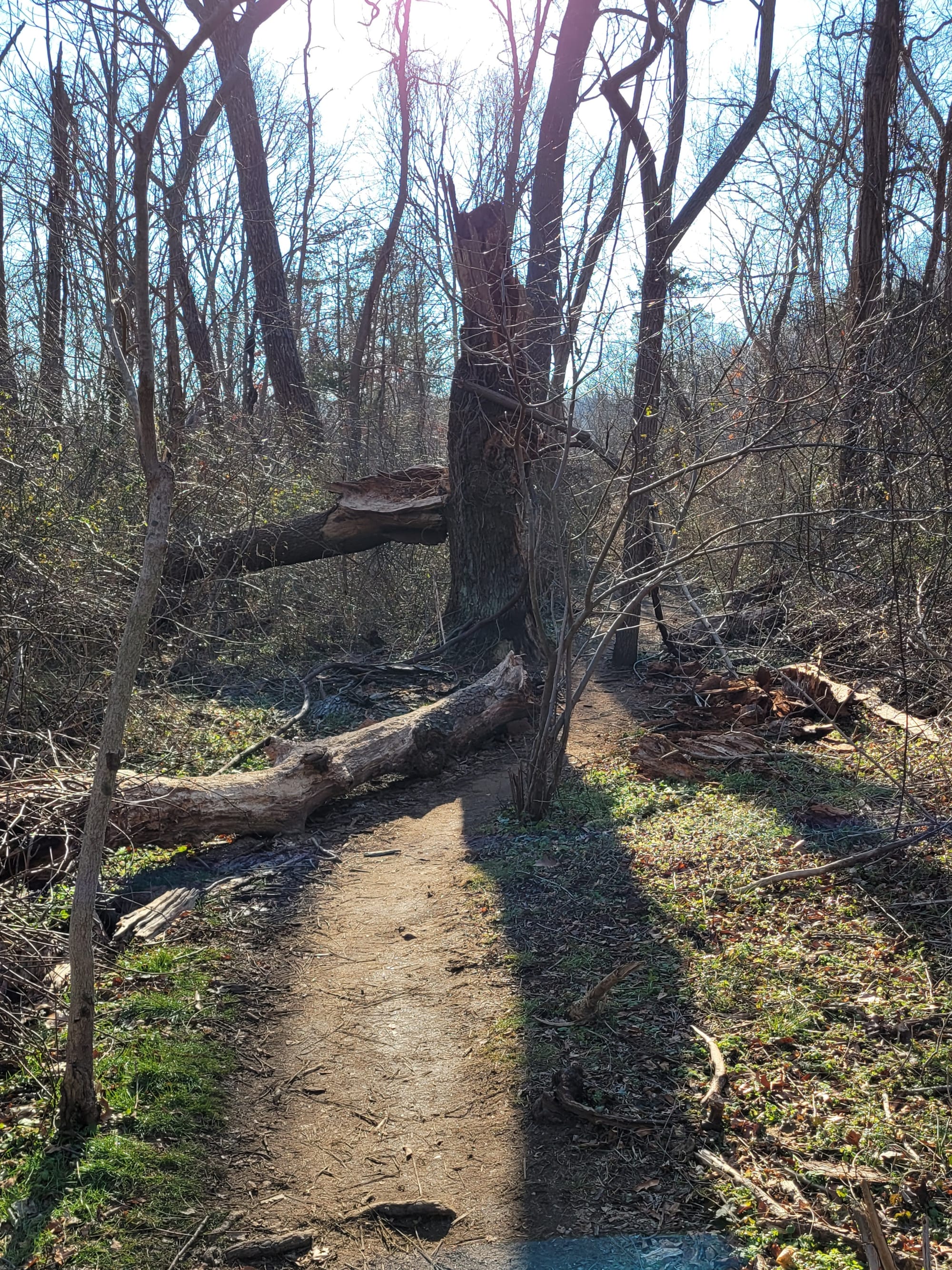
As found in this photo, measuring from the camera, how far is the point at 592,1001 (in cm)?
359

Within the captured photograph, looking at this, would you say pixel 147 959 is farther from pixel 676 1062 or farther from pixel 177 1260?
pixel 676 1062

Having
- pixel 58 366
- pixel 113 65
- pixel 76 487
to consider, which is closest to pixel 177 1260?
pixel 113 65

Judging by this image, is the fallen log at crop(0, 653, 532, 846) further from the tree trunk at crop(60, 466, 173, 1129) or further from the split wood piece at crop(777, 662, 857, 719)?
the split wood piece at crop(777, 662, 857, 719)

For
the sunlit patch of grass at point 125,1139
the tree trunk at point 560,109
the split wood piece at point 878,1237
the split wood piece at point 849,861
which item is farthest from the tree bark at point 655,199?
the split wood piece at point 878,1237

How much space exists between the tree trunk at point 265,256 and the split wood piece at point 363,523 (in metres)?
3.00

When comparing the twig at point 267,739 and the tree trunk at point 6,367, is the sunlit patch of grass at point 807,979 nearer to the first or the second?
the twig at point 267,739

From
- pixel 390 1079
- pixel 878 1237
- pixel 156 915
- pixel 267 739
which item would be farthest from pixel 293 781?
pixel 878 1237

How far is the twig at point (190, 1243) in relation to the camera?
99.6 inches

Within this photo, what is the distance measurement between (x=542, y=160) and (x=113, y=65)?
881 centimetres

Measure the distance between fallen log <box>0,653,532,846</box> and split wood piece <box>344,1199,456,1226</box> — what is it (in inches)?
83.4

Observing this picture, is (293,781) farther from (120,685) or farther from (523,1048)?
(120,685)

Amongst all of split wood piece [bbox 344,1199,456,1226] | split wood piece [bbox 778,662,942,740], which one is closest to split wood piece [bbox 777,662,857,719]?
split wood piece [bbox 778,662,942,740]

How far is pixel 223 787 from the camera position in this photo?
221 inches

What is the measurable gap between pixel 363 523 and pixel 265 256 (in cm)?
561
